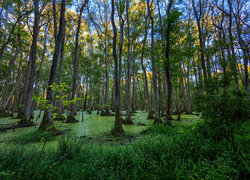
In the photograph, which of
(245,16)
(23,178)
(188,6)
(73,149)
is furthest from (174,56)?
(188,6)

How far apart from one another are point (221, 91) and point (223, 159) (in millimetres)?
1348

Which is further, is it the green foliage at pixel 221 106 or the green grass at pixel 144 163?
the green foliage at pixel 221 106

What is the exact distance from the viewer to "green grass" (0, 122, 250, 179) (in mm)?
1654

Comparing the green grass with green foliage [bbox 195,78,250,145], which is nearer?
the green grass

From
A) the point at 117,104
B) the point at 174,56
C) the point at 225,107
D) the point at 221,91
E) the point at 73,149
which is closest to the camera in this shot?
the point at 225,107

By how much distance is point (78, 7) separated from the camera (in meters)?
9.09

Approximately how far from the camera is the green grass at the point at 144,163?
1.65 m

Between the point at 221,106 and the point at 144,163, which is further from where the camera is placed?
the point at 221,106

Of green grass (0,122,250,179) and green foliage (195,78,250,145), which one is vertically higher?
green foliage (195,78,250,145)

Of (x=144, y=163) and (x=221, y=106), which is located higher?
(x=221, y=106)

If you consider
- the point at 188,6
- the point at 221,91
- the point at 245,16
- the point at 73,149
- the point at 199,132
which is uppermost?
the point at 188,6

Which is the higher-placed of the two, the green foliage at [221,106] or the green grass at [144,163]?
the green foliage at [221,106]

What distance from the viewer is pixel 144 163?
6.51 feet

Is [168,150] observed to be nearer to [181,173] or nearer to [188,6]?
[181,173]
